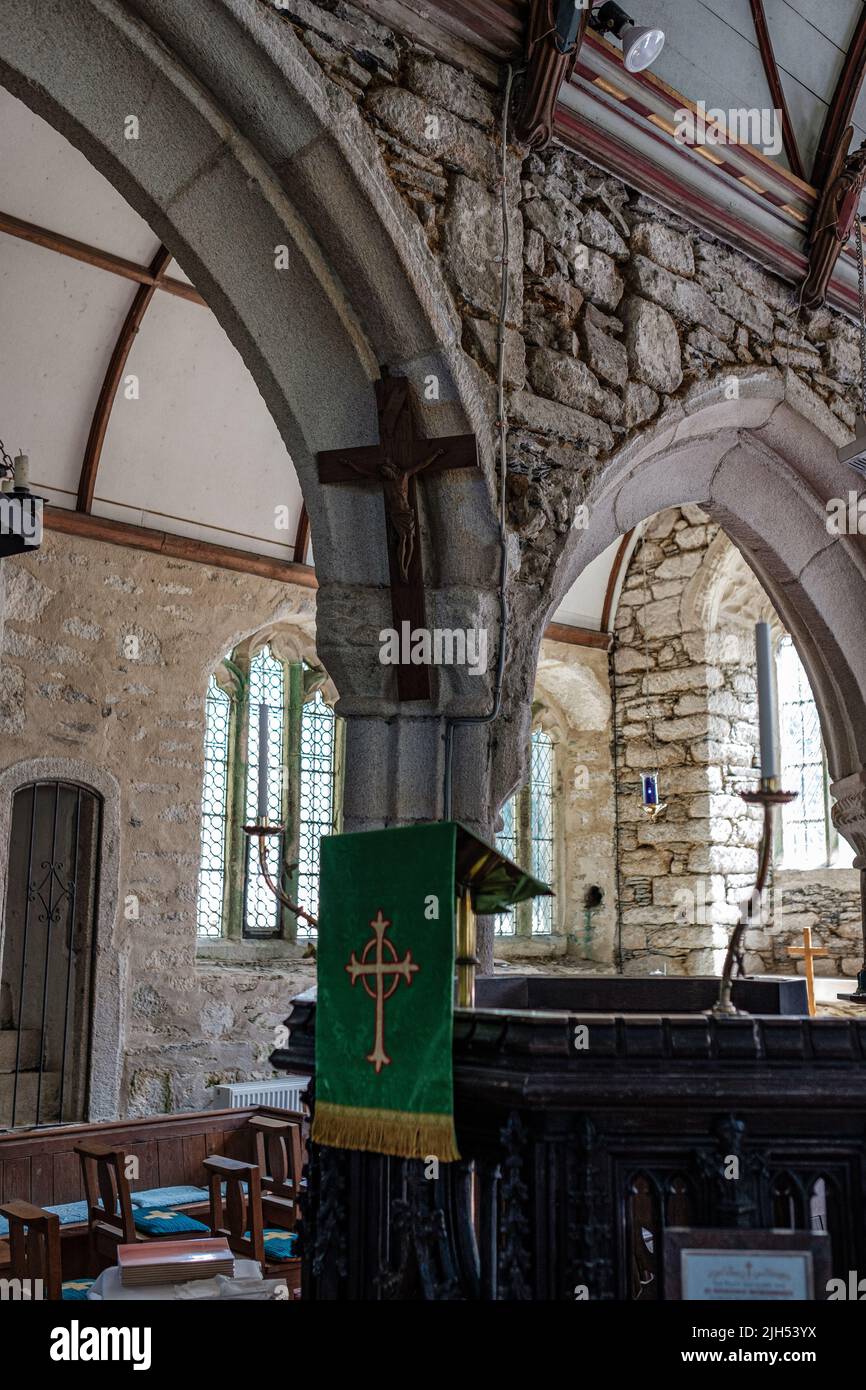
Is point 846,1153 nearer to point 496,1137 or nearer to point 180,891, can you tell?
point 496,1137

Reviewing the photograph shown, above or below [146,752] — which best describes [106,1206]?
below

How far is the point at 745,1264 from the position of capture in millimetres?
1562

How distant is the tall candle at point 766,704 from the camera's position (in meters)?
1.80

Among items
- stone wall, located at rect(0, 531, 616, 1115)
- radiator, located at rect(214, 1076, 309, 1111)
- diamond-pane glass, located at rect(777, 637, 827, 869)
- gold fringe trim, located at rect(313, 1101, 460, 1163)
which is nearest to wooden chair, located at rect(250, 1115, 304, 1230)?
radiator, located at rect(214, 1076, 309, 1111)

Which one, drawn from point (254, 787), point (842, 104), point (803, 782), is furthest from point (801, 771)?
point (842, 104)

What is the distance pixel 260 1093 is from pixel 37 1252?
2589mm

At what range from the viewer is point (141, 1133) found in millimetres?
4809

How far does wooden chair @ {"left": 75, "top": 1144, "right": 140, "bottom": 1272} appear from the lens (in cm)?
397

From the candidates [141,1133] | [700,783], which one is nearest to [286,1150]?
[141,1133]

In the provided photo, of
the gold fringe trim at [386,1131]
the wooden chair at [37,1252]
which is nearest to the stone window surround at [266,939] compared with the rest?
the wooden chair at [37,1252]

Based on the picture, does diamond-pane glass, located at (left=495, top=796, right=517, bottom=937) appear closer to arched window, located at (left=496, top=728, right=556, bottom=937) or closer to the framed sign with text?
arched window, located at (left=496, top=728, right=556, bottom=937)

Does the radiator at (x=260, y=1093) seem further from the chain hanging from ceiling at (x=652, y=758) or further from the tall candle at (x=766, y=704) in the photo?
the tall candle at (x=766, y=704)

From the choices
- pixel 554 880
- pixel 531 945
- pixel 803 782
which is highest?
pixel 803 782

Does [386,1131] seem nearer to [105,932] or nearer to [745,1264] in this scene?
[745,1264]
